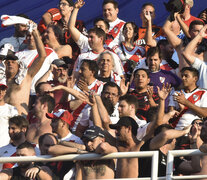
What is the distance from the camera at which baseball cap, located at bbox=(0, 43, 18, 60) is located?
11.2 m

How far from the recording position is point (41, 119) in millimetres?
10188

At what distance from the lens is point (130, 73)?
464 inches

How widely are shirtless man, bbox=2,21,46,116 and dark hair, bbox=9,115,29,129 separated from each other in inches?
42.9

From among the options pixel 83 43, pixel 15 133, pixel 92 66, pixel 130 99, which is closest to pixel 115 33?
pixel 83 43

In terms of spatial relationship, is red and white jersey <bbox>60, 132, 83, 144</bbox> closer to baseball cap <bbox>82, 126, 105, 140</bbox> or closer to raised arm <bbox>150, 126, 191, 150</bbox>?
baseball cap <bbox>82, 126, 105, 140</bbox>

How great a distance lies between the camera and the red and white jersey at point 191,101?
9.84 metres

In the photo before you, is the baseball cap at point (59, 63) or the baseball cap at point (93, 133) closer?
the baseball cap at point (93, 133)

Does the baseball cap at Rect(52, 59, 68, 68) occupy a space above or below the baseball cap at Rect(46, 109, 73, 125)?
above

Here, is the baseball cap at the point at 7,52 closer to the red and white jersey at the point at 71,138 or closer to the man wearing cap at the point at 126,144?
the red and white jersey at the point at 71,138

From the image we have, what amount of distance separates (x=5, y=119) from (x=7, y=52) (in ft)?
4.89

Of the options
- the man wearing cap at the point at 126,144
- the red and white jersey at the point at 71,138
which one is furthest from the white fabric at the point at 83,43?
the man wearing cap at the point at 126,144

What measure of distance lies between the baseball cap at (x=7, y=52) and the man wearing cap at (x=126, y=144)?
9.57 ft

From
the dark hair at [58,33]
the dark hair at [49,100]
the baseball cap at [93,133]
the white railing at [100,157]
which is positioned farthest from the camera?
the dark hair at [58,33]

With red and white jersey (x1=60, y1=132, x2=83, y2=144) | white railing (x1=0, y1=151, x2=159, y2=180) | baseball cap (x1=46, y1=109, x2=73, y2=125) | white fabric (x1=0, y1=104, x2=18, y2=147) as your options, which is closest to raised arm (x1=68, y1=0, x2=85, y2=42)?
white fabric (x1=0, y1=104, x2=18, y2=147)
